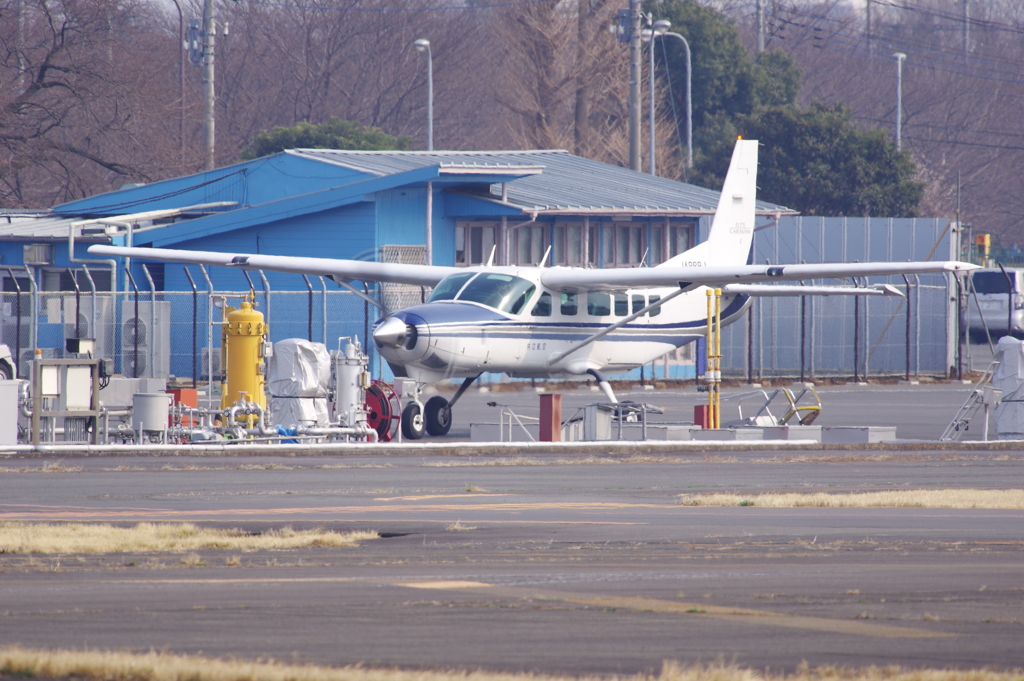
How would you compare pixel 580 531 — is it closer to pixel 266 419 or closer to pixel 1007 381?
pixel 266 419

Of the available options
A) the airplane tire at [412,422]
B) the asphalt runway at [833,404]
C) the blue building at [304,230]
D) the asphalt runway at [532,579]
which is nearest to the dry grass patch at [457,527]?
the asphalt runway at [532,579]

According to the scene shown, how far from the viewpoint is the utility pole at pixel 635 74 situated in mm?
39531

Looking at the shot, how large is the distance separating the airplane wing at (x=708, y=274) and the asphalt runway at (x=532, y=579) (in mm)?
6866

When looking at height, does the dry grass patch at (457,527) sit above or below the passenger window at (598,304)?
below

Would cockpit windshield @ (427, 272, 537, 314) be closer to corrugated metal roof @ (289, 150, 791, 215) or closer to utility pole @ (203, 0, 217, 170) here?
corrugated metal roof @ (289, 150, 791, 215)

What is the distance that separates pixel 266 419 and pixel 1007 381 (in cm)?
1060

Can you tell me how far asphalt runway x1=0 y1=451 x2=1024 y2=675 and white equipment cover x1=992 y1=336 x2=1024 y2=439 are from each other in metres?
5.33

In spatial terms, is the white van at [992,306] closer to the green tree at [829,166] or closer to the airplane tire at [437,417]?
the green tree at [829,166]

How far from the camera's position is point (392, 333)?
21.0 meters

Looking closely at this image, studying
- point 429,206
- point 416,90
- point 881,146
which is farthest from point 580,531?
point 416,90

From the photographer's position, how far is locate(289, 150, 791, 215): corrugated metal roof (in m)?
36.1

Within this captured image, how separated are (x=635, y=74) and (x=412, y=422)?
19905mm

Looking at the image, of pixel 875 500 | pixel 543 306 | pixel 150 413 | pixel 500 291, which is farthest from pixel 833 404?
pixel 875 500

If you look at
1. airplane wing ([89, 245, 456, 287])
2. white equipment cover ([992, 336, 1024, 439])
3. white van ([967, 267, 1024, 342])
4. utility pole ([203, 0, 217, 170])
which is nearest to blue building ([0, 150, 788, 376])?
airplane wing ([89, 245, 456, 287])
